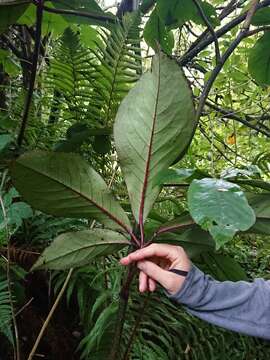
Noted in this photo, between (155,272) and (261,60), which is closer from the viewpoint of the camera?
(155,272)

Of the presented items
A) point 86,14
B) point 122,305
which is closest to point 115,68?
point 86,14

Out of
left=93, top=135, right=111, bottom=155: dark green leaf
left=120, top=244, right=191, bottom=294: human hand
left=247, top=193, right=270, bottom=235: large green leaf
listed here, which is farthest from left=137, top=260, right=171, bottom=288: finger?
left=93, top=135, right=111, bottom=155: dark green leaf

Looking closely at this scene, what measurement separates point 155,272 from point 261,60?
2.26 feet

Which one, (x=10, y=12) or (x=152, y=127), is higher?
(x=10, y=12)

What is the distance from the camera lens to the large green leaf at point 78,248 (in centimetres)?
56

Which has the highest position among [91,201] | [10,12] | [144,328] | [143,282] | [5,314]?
[10,12]

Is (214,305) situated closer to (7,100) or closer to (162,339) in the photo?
(162,339)

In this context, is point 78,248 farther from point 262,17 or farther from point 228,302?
point 262,17

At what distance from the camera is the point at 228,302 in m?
0.62

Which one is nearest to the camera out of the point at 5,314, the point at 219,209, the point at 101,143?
the point at 219,209

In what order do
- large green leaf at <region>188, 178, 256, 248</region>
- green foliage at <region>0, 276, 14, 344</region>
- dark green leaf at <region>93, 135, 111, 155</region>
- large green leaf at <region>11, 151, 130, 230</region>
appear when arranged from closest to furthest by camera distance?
1. large green leaf at <region>188, 178, 256, 248</region>
2. large green leaf at <region>11, 151, 130, 230</region>
3. green foliage at <region>0, 276, 14, 344</region>
4. dark green leaf at <region>93, 135, 111, 155</region>

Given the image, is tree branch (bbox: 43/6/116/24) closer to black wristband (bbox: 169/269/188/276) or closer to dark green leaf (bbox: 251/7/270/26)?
dark green leaf (bbox: 251/7/270/26)

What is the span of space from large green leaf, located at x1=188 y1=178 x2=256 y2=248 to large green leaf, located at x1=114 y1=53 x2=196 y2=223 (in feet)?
0.38

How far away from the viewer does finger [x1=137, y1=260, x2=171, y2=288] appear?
0.55m
